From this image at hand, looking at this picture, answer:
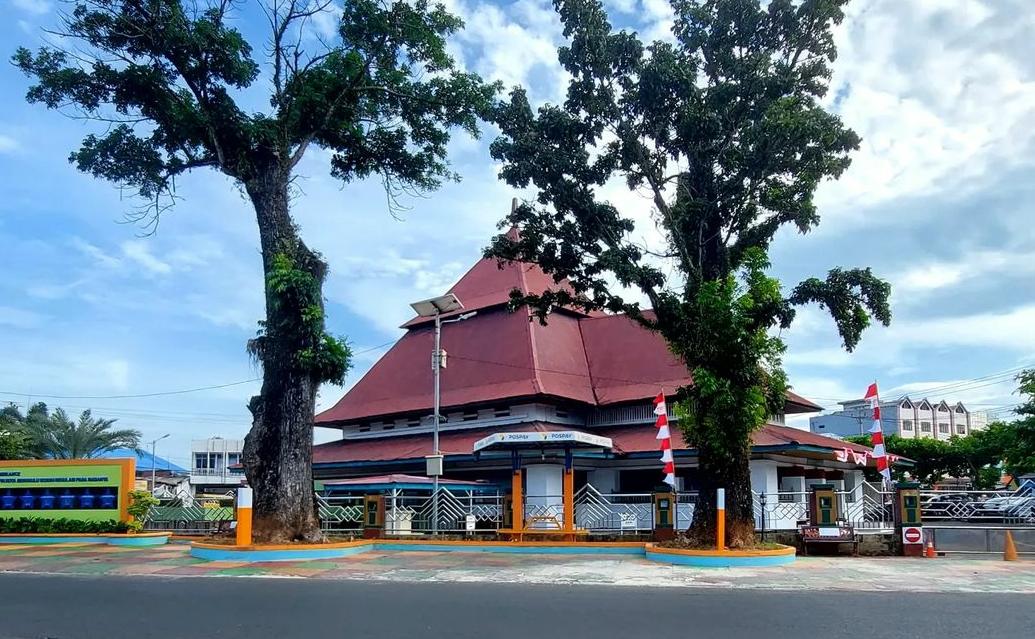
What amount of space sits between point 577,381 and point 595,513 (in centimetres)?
818

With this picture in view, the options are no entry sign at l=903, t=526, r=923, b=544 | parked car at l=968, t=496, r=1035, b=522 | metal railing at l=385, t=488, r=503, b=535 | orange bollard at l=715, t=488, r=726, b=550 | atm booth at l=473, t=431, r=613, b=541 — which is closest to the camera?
orange bollard at l=715, t=488, r=726, b=550

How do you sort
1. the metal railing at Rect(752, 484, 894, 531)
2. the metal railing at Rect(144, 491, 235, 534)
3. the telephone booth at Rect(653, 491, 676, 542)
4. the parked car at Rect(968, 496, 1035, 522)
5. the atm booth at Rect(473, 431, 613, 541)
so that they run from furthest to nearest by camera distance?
1. the parked car at Rect(968, 496, 1035, 522)
2. the metal railing at Rect(144, 491, 235, 534)
3. the metal railing at Rect(752, 484, 894, 531)
4. the atm booth at Rect(473, 431, 613, 541)
5. the telephone booth at Rect(653, 491, 676, 542)

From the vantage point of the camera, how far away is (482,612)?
31.2 ft

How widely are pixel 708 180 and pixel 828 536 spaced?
8.04 m

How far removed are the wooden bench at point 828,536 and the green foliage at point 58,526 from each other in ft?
53.7

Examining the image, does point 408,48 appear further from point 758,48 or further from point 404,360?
point 404,360

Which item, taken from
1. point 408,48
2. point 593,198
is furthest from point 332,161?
point 593,198

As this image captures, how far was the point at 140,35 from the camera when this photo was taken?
1941 cm

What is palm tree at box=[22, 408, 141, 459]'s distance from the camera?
36781 millimetres

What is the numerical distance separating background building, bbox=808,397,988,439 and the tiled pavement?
207 feet

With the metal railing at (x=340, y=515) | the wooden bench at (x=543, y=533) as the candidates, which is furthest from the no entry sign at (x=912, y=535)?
the metal railing at (x=340, y=515)

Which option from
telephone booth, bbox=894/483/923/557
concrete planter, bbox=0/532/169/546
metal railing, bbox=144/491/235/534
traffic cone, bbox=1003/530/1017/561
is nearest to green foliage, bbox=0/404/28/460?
metal railing, bbox=144/491/235/534

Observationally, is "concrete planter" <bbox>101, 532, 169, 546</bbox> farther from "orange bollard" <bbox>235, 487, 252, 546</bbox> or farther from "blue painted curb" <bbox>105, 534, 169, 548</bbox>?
"orange bollard" <bbox>235, 487, 252, 546</bbox>

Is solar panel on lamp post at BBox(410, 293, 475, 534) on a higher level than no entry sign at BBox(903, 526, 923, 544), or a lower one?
higher
